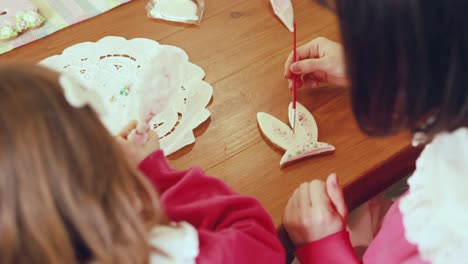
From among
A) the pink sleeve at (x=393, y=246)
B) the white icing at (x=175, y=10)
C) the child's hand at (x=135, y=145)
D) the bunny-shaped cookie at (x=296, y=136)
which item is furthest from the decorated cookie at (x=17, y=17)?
the pink sleeve at (x=393, y=246)

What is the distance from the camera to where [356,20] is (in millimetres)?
470

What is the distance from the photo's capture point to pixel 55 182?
1.62 ft

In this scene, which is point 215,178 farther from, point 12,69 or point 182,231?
point 12,69

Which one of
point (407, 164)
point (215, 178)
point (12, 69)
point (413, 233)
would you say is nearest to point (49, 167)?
point (12, 69)

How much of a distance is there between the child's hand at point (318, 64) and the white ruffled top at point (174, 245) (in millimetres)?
355

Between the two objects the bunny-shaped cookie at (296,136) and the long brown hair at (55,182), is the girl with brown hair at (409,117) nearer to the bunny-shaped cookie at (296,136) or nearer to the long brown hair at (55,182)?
the bunny-shaped cookie at (296,136)

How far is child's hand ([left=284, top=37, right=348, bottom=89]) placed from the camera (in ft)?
2.82

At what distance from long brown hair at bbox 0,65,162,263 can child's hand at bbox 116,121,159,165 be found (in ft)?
0.54

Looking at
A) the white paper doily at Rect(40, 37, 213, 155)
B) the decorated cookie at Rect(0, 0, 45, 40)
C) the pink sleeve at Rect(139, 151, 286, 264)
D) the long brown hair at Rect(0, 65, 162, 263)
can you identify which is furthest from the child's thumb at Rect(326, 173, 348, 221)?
the decorated cookie at Rect(0, 0, 45, 40)

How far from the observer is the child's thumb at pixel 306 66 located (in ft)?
2.79

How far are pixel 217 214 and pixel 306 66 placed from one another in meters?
0.29

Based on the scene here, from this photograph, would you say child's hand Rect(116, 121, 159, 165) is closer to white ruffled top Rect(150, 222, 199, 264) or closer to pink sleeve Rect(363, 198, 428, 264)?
white ruffled top Rect(150, 222, 199, 264)

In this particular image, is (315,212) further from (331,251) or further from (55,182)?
(55,182)

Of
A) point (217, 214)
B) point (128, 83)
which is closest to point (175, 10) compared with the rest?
point (128, 83)
